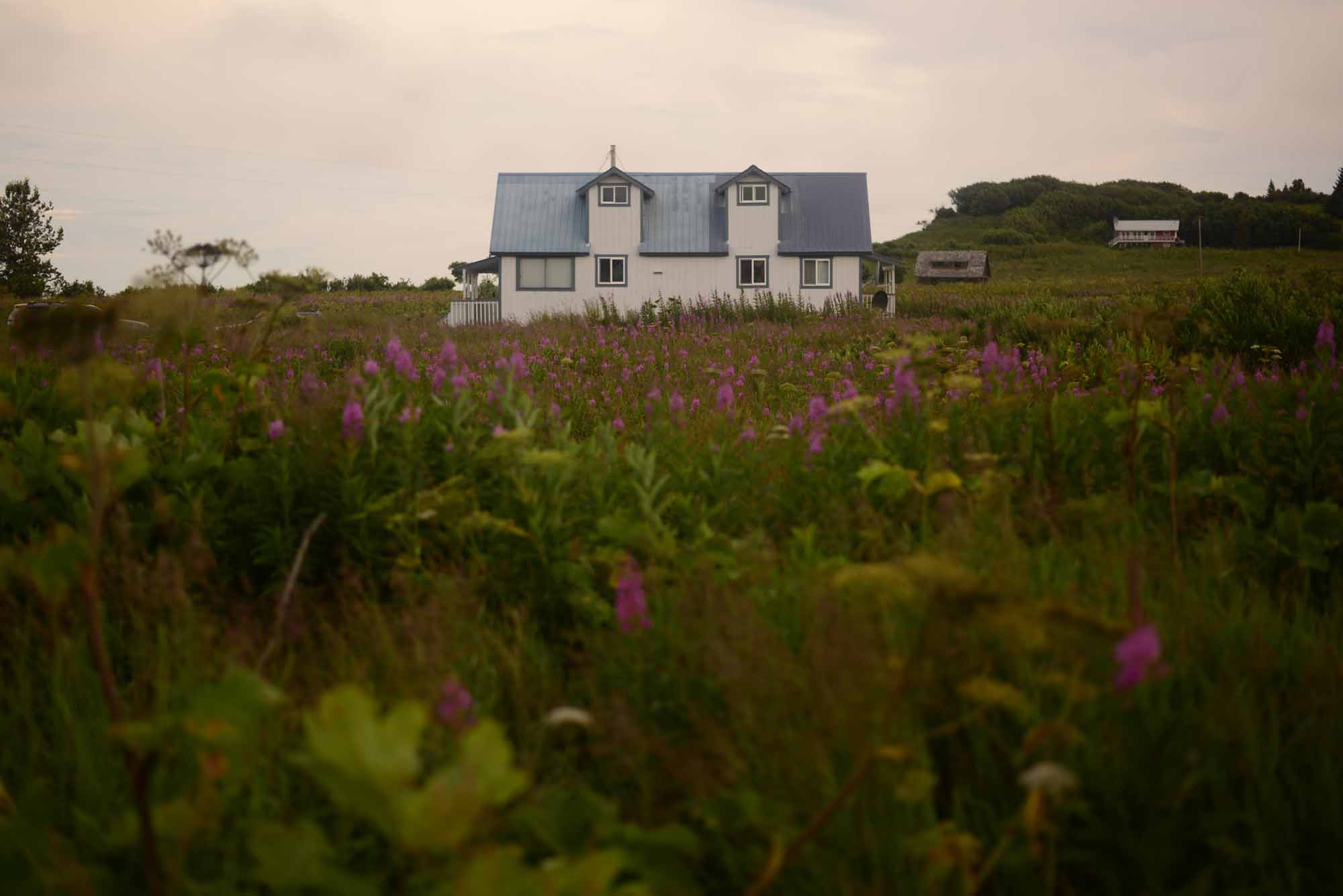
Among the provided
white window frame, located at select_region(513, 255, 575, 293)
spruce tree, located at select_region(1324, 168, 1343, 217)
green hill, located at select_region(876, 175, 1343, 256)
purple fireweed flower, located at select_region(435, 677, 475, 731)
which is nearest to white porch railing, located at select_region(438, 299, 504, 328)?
white window frame, located at select_region(513, 255, 575, 293)

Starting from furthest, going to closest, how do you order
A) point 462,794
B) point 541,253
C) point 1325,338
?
point 541,253
point 1325,338
point 462,794

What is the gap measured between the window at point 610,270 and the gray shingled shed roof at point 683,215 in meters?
0.79

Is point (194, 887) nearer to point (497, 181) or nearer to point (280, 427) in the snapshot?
point (280, 427)

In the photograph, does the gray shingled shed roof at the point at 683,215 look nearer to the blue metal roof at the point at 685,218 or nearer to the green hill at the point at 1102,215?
the blue metal roof at the point at 685,218

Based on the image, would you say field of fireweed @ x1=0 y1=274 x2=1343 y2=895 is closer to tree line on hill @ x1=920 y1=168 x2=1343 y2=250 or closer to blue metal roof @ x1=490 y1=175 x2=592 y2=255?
blue metal roof @ x1=490 y1=175 x2=592 y2=255

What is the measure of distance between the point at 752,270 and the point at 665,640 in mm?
31799

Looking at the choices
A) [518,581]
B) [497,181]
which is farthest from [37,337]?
[497,181]

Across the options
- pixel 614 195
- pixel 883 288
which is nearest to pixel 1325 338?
pixel 614 195

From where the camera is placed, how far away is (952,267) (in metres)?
74.9

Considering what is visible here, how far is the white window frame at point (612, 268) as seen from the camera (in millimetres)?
33156

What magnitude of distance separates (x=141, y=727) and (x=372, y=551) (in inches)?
79.6

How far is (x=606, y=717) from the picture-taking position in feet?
7.34

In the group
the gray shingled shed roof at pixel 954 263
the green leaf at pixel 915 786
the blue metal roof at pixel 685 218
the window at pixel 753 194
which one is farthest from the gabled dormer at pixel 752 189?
the gray shingled shed roof at pixel 954 263

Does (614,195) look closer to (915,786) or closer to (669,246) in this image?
(669,246)
